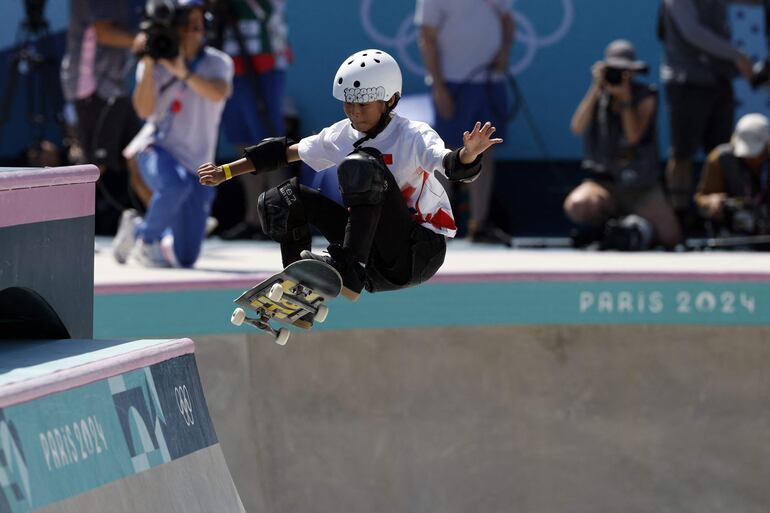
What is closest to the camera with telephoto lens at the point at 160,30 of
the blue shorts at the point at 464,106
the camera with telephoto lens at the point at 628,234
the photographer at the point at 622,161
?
the blue shorts at the point at 464,106

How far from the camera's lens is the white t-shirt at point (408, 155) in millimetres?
5914

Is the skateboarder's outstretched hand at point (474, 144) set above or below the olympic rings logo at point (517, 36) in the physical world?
above

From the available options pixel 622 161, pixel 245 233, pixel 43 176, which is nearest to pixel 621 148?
pixel 622 161

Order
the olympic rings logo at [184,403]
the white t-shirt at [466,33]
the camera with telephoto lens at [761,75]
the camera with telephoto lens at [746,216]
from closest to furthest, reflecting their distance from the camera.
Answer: the olympic rings logo at [184,403] < the camera with telephoto lens at [746,216] < the white t-shirt at [466,33] < the camera with telephoto lens at [761,75]

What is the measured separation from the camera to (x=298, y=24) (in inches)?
496

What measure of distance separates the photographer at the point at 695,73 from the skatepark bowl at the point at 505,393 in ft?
5.95

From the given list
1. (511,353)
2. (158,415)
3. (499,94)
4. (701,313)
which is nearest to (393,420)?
(511,353)

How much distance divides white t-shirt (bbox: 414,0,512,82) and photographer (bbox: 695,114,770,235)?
5.57 feet

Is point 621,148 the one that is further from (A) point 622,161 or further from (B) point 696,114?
(B) point 696,114

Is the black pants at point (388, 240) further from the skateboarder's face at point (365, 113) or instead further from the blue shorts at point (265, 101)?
the blue shorts at point (265, 101)

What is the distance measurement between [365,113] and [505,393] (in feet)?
12.7

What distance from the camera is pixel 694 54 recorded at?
36.2 ft

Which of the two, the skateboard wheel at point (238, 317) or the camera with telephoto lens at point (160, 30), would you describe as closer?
the skateboard wheel at point (238, 317)

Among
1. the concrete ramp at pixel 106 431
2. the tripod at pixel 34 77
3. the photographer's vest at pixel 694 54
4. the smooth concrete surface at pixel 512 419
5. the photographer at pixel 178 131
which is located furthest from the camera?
the tripod at pixel 34 77
